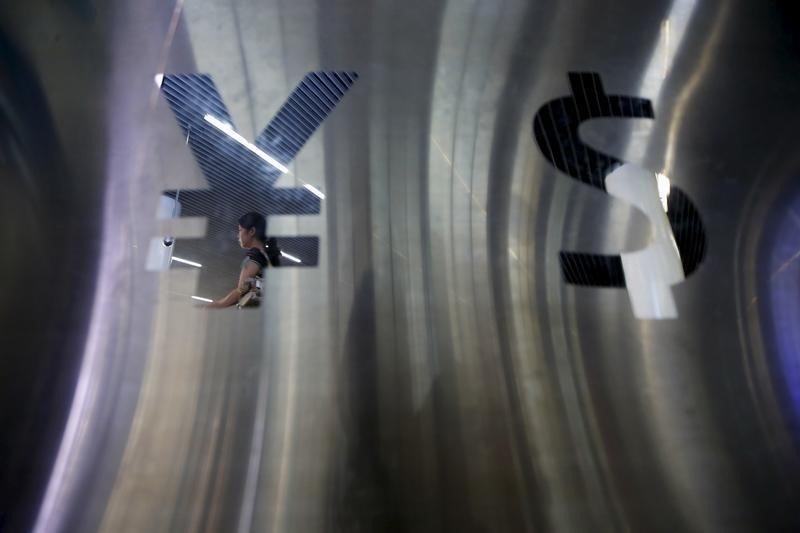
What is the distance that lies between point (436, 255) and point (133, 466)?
749mm

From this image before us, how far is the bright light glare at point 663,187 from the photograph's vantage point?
41.9 inches

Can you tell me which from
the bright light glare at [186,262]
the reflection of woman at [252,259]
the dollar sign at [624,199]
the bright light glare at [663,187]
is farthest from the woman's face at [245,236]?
the bright light glare at [663,187]

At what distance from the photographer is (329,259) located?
39.7 inches

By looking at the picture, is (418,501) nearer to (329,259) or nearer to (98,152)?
(329,259)

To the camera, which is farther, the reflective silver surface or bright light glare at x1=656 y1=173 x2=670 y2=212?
bright light glare at x1=656 y1=173 x2=670 y2=212

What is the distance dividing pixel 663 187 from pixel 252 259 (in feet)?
3.11

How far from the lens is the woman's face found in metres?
1.02

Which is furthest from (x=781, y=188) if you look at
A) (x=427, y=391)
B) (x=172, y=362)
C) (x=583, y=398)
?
(x=172, y=362)

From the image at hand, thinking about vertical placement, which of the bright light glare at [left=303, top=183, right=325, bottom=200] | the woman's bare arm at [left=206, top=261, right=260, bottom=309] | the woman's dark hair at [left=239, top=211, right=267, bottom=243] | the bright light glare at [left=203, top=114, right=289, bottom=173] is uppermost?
the bright light glare at [left=203, top=114, right=289, bottom=173]

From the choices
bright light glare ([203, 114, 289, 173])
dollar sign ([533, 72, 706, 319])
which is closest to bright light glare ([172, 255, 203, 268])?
bright light glare ([203, 114, 289, 173])

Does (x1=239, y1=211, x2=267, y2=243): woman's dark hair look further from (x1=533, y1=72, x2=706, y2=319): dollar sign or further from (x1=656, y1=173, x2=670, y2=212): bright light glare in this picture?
(x1=656, y1=173, x2=670, y2=212): bright light glare

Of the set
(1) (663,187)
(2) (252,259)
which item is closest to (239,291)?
(2) (252,259)

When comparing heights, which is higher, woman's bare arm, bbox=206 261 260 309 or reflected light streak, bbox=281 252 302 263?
reflected light streak, bbox=281 252 302 263

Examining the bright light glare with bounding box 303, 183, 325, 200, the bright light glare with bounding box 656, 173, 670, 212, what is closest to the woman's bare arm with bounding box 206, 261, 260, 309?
the bright light glare with bounding box 303, 183, 325, 200
